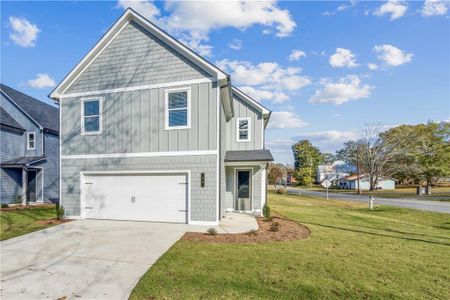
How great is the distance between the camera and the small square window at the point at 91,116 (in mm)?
11930

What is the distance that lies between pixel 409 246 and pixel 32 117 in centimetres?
2498

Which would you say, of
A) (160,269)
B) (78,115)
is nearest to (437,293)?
(160,269)

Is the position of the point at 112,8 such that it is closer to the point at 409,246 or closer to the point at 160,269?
the point at 160,269

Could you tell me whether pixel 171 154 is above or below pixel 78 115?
below

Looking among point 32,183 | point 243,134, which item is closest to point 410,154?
point 243,134

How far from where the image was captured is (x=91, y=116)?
39.4 ft

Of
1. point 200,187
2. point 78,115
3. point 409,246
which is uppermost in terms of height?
point 78,115

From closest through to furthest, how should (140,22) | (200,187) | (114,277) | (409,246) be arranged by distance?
(114,277) < (409,246) < (200,187) < (140,22)

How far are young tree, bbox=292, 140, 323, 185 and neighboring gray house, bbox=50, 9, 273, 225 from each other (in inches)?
2326

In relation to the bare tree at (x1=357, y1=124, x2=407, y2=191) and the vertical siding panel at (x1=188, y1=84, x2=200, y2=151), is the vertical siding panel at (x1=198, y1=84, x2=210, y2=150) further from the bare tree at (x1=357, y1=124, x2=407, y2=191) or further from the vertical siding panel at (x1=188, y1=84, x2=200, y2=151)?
the bare tree at (x1=357, y1=124, x2=407, y2=191)

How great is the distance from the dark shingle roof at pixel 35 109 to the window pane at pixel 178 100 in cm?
1489

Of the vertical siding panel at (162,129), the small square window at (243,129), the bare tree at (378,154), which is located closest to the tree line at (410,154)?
the bare tree at (378,154)

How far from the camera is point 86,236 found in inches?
343

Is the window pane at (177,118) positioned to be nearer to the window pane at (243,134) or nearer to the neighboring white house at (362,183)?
the window pane at (243,134)
